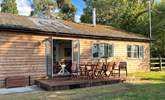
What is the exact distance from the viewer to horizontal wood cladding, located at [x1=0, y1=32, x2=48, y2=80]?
42.0ft

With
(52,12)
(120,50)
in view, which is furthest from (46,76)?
(52,12)

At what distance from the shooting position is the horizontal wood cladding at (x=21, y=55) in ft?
42.0

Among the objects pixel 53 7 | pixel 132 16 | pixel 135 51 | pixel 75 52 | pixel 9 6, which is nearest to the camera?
pixel 75 52

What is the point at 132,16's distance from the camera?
31656 mm

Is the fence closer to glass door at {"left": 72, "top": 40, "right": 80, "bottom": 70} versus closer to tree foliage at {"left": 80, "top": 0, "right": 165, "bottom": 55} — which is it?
tree foliage at {"left": 80, "top": 0, "right": 165, "bottom": 55}

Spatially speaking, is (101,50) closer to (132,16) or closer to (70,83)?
(70,83)

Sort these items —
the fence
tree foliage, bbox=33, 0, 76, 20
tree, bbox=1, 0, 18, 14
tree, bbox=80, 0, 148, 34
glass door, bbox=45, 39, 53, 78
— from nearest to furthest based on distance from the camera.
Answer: glass door, bbox=45, 39, 53, 78 → the fence → tree, bbox=80, 0, 148, 34 → tree, bbox=1, 0, 18, 14 → tree foliage, bbox=33, 0, 76, 20

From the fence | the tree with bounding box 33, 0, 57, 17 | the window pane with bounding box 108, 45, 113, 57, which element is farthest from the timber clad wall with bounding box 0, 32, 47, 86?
the tree with bounding box 33, 0, 57, 17

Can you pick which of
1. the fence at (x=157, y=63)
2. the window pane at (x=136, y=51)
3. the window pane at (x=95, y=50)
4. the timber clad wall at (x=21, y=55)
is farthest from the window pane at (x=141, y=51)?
the timber clad wall at (x=21, y=55)

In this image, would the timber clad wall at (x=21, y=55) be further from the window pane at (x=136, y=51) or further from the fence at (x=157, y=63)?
the fence at (x=157, y=63)

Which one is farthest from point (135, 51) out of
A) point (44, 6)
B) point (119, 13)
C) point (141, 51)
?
point (44, 6)

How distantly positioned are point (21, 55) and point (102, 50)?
19.9ft

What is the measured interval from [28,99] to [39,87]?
321 cm

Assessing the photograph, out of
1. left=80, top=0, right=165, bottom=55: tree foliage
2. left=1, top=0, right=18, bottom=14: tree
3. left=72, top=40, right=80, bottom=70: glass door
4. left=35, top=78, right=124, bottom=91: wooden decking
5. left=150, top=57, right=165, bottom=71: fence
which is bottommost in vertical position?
left=35, top=78, right=124, bottom=91: wooden decking
